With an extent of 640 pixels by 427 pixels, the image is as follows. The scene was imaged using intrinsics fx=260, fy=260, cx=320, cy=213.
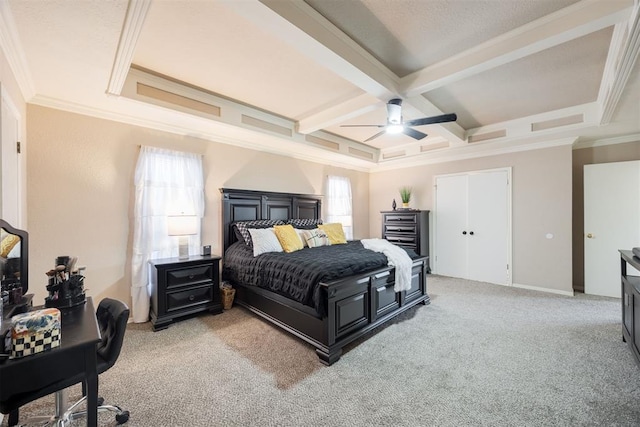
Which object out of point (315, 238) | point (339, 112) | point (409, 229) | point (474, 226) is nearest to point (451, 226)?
point (474, 226)

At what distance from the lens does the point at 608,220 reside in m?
4.12

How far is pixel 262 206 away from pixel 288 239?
42.2 inches

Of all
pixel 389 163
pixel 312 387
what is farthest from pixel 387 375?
pixel 389 163

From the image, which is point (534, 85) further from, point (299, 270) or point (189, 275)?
point (189, 275)

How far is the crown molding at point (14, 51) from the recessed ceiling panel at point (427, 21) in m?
1.96

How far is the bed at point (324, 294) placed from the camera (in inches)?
95.7

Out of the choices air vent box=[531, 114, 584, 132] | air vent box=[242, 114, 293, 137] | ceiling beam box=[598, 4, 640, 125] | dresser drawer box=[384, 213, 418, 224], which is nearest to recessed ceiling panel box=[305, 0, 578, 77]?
ceiling beam box=[598, 4, 640, 125]

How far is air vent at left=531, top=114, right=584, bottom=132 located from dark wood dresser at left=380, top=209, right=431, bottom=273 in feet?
7.57

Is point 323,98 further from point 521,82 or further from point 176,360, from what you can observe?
point 176,360

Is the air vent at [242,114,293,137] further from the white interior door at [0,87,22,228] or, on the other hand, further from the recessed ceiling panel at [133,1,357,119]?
the white interior door at [0,87,22,228]

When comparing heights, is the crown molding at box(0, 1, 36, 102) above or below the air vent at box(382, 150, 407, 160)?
below

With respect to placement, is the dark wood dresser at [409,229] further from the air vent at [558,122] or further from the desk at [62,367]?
the desk at [62,367]

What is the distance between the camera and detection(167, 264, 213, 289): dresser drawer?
10.4 feet

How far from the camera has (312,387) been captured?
2.01 m
